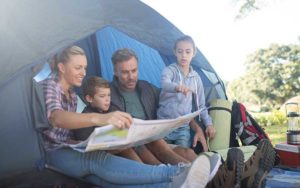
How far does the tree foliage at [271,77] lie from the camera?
1013 inches

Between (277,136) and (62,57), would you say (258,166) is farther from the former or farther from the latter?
(277,136)

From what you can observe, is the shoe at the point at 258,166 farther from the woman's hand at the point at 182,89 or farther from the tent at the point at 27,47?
the tent at the point at 27,47

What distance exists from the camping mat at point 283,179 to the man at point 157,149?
0.19 ft

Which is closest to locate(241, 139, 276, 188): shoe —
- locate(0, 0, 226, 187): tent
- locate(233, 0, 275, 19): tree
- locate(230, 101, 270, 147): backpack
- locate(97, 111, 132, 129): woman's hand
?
A: locate(230, 101, 270, 147): backpack

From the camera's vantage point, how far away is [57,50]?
183 cm

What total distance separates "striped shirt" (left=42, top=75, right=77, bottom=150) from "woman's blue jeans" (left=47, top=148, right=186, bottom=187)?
67 millimetres

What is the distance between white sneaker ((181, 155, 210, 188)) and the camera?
1494mm

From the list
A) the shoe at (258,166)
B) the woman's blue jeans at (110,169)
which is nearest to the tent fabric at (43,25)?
the woman's blue jeans at (110,169)

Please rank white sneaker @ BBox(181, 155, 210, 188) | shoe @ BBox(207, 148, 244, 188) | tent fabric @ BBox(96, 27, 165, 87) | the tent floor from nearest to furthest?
white sneaker @ BBox(181, 155, 210, 188), shoe @ BBox(207, 148, 244, 188), the tent floor, tent fabric @ BBox(96, 27, 165, 87)

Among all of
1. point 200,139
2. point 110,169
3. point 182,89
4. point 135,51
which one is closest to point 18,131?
point 110,169

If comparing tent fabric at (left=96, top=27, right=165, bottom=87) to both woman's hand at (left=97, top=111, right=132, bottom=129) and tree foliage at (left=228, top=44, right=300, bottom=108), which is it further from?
tree foliage at (left=228, top=44, right=300, bottom=108)

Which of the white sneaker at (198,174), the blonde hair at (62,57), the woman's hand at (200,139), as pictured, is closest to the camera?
the white sneaker at (198,174)

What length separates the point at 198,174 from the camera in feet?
4.96

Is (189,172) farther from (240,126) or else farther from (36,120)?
(240,126)
